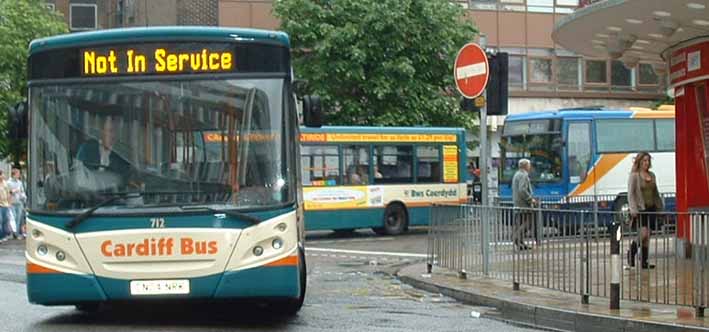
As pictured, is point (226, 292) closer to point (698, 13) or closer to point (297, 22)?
point (698, 13)

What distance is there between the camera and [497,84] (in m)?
15.3

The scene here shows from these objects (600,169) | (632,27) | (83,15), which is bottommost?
(600,169)

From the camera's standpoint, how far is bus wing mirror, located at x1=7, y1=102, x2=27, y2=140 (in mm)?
10906

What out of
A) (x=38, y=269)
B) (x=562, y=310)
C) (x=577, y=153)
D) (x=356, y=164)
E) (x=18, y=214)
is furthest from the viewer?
(x=18, y=214)

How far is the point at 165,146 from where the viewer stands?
10.6 m

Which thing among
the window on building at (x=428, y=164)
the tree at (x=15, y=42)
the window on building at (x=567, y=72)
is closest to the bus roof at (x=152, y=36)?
the window on building at (x=428, y=164)

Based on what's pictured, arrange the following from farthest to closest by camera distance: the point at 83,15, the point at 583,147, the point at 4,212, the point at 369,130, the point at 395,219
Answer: the point at 83,15
the point at 583,147
the point at 4,212
the point at 395,219
the point at 369,130

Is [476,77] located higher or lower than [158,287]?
higher

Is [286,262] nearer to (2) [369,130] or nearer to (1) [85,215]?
(1) [85,215]

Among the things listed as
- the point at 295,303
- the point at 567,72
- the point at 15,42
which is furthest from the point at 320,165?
the point at 567,72

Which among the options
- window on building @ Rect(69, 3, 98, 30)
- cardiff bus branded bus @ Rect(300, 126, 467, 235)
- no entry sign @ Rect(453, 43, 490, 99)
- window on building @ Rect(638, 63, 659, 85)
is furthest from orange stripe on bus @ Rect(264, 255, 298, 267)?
window on building @ Rect(69, 3, 98, 30)

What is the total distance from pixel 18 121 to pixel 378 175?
16345mm

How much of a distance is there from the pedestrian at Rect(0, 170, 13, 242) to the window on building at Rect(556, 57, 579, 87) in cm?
2567

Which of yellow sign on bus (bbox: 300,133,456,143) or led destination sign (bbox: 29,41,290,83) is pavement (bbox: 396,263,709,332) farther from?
yellow sign on bus (bbox: 300,133,456,143)
